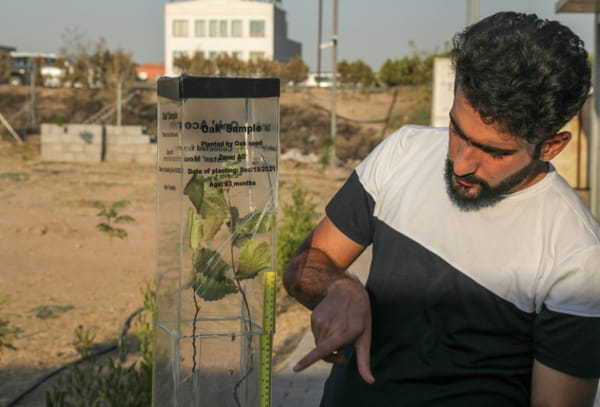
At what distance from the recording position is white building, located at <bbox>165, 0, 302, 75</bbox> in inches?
2504

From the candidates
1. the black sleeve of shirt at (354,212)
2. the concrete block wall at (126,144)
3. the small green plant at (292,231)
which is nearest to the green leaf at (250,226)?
the black sleeve of shirt at (354,212)

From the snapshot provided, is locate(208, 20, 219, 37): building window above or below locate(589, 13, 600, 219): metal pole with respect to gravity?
above

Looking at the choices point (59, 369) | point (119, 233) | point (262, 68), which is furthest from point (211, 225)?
point (262, 68)

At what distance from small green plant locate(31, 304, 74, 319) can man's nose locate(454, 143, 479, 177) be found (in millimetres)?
5165

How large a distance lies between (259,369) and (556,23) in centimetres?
131

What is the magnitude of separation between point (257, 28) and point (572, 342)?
63.6 meters

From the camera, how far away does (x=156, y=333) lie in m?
2.58

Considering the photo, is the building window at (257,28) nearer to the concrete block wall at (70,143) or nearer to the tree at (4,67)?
the tree at (4,67)

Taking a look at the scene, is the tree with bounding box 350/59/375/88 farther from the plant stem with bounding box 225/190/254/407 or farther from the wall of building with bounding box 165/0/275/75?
the plant stem with bounding box 225/190/254/407

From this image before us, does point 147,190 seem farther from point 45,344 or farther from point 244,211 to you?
point 244,211

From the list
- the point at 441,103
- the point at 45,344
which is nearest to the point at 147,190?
the point at 441,103

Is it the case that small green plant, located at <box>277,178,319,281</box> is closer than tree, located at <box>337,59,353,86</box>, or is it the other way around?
small green plant, located at <box>277,178,319,281</box>

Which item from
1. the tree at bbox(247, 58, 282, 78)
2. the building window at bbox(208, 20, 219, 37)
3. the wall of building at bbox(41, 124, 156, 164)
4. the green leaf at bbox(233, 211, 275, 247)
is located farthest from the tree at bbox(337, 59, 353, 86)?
the green leaf at bbox(233, 211, 275, 247)

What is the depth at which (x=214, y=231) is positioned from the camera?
2.44m
